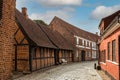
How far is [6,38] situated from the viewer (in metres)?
11.1

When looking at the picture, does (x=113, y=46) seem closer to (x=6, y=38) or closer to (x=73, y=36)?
(x=6, y=38)

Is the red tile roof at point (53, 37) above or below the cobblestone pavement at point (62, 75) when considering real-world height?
above

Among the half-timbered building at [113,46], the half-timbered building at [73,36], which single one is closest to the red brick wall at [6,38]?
the half-timbered building at [113,46]

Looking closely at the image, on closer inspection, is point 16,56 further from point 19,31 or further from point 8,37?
point 8,37

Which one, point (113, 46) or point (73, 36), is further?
point (73, 36)

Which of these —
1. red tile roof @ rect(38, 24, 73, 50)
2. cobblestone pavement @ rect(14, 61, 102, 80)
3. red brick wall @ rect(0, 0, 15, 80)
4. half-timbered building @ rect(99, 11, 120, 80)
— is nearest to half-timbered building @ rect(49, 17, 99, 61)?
red tile roof @ rect(38, 24, 73, 50)

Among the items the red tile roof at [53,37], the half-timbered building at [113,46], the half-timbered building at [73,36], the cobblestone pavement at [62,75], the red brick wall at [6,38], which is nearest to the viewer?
the red brick wall at [6,38]

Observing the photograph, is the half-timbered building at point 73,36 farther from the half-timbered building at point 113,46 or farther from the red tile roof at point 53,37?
the half-timbered building at point 113,46

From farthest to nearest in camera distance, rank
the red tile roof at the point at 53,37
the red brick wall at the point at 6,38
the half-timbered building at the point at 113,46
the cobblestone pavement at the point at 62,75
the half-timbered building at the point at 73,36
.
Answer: the half-timbered building at the point at 73,36 < the red tile roof at the point at 53,37 < the cobblestone pavement at the point at 62,75 < the half-timbered building at the point at 113,46 < the red brick wall at the point at 6,38

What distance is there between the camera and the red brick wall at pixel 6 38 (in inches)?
422

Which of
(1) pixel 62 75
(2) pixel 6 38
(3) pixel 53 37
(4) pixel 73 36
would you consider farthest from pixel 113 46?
(4) pixel 73 36

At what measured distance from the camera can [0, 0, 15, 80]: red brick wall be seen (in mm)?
10727

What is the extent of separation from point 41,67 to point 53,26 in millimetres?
22892

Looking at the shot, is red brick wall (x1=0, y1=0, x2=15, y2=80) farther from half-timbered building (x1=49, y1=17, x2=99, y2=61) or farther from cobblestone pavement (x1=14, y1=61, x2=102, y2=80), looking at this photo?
half-timbered building (x1=49, y1=17, x2=99, y2=61)
